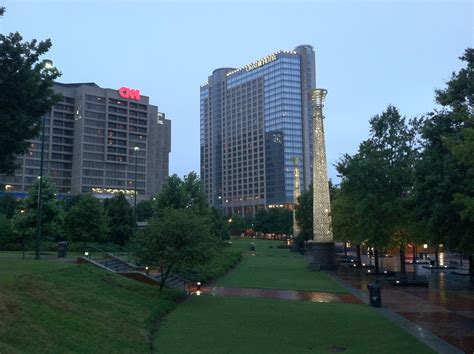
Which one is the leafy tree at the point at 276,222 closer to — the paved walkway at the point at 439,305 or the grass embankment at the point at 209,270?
the grass embankment at the point at 209,270

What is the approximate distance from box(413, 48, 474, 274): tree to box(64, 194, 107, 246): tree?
32.4 metres

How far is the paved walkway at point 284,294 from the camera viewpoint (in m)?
25.7

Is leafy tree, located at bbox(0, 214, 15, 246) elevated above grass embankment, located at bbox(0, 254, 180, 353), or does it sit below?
above

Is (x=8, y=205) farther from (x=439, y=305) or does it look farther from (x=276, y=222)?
(x=439, y=305)

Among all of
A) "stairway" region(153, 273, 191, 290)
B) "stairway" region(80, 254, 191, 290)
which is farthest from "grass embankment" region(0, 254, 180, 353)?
"stairway" region(153, 273, 191, 290)

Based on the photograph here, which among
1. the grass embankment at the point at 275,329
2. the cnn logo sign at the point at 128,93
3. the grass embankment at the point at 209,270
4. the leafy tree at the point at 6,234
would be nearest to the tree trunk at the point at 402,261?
the grass embankment at the point at 275,329

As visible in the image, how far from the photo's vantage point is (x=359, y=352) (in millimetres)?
14047

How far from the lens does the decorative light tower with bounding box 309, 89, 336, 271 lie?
47062 mm

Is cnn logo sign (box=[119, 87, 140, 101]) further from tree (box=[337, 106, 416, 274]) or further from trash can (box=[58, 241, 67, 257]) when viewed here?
tree (box=[337, 106, 416, 274])

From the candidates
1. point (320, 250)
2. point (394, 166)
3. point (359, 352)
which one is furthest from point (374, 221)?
point (359, 352)

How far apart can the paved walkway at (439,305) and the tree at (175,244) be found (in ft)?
34.2

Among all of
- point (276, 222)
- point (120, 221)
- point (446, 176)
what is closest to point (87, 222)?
point (120, 221)

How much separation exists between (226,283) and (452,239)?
1759 centimetres

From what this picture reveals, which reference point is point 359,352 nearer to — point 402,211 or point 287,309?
point 287,309
